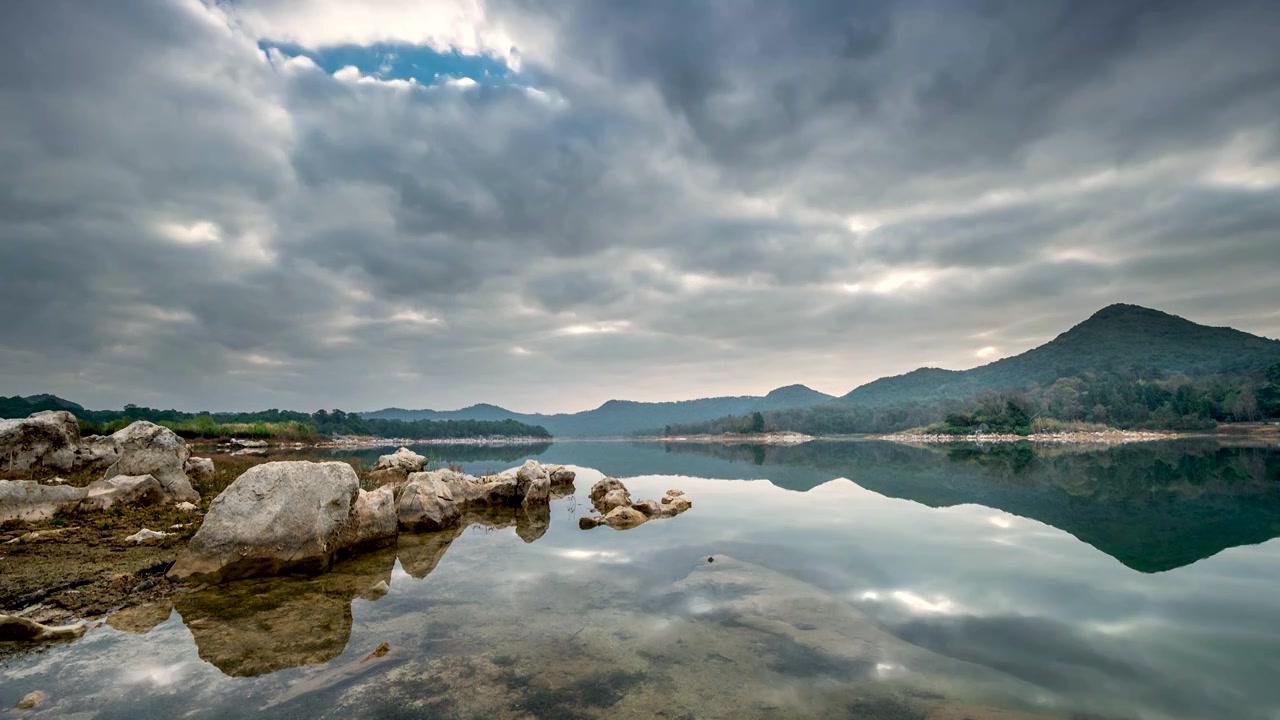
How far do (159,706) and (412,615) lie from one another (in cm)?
391

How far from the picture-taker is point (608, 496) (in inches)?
988

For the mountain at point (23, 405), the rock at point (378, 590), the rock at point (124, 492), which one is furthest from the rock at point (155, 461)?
the mountain at point (23, 405)

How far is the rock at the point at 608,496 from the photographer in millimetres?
23688

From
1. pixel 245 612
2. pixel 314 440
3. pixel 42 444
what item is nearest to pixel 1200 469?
pixel 245 612

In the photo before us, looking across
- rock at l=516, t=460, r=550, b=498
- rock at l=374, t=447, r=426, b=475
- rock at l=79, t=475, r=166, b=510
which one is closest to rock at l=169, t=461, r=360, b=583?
rock at l=79, t=475, r=166, b=510

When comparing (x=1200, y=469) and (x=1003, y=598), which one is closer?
(x=1003, y=598)

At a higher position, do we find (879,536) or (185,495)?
(185,495)

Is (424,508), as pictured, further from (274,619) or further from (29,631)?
(29,631)

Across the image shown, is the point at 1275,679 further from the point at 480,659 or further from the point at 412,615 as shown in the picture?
the point at 412,615

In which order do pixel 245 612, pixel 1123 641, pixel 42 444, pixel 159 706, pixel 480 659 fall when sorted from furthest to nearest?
pixel 42 444 < pixel 245 612 < pixel 1123 641 < pixel 480 659 < pixel 159 706

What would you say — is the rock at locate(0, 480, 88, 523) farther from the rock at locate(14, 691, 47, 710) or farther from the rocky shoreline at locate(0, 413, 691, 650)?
the rock at locate(14, 691, 47, 710)

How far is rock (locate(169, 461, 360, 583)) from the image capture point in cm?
1132

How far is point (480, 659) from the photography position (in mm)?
7723

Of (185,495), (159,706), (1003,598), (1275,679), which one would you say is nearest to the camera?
(159,706)
